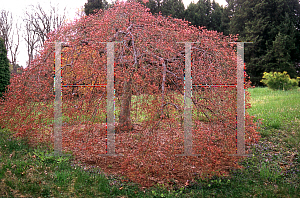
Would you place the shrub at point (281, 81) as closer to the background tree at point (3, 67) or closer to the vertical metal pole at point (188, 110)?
the vertical metal pole at point (188, 110)

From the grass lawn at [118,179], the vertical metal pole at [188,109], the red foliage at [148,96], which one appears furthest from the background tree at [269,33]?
the vertical metal pole at [188,109]

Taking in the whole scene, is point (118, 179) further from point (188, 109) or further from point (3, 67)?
point (3, 67)

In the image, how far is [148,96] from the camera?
11.6 ft

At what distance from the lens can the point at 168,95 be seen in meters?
3.61

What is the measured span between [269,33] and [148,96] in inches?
608

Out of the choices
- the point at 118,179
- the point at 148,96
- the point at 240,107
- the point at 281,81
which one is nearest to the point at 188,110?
the point at 148,96

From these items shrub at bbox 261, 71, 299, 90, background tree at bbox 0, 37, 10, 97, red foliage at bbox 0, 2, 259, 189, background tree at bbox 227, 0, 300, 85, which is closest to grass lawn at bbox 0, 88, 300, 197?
red foliage at bbox 0, 2, 259, 189

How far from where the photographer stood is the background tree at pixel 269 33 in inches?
606

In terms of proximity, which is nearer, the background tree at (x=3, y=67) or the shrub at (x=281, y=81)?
the background tree at (x=3, y=67)

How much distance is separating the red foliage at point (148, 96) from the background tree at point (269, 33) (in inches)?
490

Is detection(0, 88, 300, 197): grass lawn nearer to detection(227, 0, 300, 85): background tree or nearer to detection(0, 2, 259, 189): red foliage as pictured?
detection(0, 2, 259, 189): red foliage

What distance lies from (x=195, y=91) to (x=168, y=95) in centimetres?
45

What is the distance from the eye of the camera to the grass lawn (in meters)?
3.31

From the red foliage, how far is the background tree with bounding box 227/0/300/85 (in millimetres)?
12443
